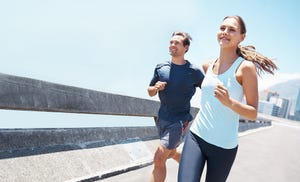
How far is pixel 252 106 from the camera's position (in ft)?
9.39

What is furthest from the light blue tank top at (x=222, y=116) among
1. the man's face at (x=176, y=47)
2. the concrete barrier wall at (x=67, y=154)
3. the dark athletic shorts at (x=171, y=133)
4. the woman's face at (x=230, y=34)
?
the concrete barrier wall at (x=67, y=154)

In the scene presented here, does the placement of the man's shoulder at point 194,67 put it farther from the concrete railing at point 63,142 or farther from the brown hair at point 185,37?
the concrete railing at point 63,142

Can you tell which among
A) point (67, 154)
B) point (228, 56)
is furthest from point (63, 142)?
point (228, 56)

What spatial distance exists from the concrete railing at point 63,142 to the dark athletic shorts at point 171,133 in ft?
3.48

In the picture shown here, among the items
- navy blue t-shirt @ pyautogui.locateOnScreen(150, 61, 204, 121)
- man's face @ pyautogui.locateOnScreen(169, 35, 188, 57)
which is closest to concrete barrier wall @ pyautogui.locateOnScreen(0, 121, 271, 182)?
navy blue t-shirt @ pyautogui.locateOnScreen(150, 61, 204, 121)

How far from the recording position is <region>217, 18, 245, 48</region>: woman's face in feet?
10.1

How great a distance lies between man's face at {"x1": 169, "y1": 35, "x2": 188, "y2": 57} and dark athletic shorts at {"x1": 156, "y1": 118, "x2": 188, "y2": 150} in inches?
34.7

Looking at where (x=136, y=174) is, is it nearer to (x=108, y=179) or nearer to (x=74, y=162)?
(x=108, y=179)

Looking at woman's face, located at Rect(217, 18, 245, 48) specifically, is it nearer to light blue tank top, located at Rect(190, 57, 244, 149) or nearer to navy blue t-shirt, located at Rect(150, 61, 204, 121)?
light blue tank top, located at Rect(190, 57, 244, 149)

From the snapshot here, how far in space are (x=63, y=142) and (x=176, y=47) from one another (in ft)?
6.55

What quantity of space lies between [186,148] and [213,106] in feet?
1.57

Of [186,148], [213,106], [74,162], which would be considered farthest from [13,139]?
[213,106]

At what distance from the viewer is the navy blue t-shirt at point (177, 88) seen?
4281mm

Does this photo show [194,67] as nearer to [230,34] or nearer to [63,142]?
[230,34]
